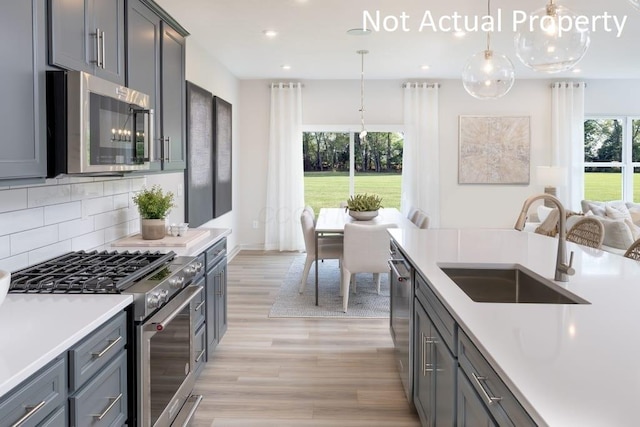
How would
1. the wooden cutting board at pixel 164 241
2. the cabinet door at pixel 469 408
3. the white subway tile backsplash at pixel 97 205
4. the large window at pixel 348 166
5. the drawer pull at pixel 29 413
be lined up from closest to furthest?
the drawer pull at pixel 29 413 < the cabinet door at pixel 469 408 < the white subway tile backsplash at pixel 97 205 < the wooden cutting board at pixel 164 241 < the large window at pixel 348 166

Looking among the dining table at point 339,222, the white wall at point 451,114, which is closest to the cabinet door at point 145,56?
the dining table at point 339,222

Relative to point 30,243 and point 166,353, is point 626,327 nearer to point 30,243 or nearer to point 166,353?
point 166,353

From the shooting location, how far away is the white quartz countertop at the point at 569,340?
975 millimetres

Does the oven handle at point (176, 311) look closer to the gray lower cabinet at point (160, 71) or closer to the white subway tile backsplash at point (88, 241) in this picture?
the white subway tile backsplash at point (88, 241)

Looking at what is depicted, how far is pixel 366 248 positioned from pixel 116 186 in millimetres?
2193

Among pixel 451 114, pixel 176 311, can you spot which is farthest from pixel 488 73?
pixel 451 114

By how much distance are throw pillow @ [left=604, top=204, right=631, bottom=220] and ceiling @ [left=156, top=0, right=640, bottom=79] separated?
185cm

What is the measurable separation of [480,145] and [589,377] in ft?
23.9

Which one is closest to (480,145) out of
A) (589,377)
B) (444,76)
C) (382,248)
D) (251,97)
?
(444,76)

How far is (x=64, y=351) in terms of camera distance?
146 centimetres

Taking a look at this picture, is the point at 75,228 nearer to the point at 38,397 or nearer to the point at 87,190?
the point at 87,190

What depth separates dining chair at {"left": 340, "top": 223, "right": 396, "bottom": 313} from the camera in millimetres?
4562

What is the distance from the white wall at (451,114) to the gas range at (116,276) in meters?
5.53

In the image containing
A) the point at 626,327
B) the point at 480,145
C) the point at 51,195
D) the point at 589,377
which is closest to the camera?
the point at 589,377
